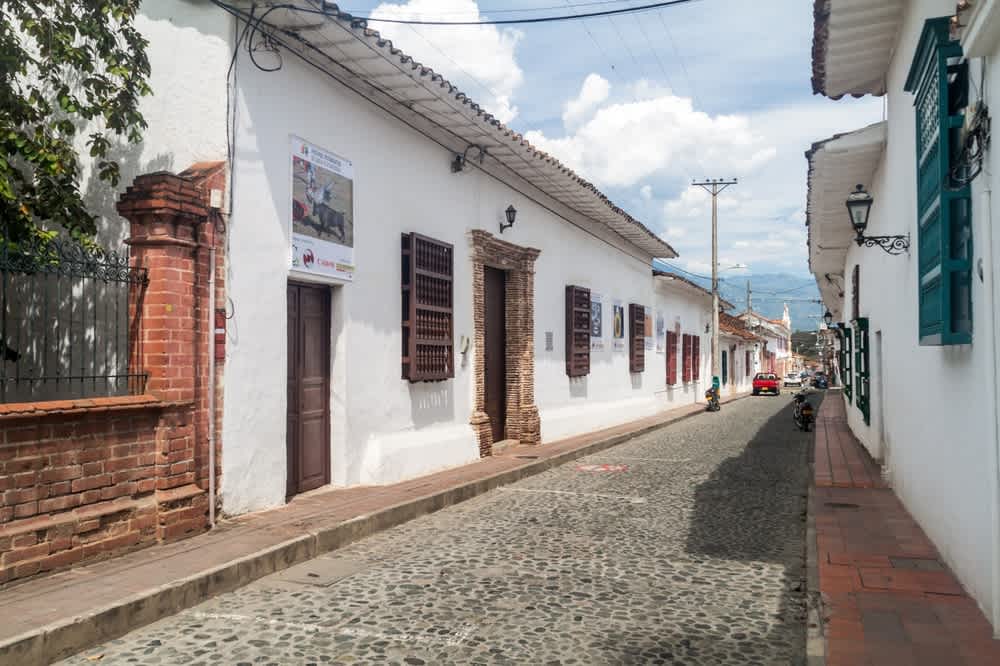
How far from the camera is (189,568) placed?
5.10 meters

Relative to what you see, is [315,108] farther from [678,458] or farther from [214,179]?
[678,458]

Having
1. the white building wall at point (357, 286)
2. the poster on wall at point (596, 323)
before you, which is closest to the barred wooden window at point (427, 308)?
the white building wall at point (357, 286)

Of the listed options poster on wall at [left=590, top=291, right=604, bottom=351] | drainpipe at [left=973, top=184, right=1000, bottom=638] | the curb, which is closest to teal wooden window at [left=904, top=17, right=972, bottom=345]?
drainpipe at [left=973, top=184, right=1000, bottom=638]

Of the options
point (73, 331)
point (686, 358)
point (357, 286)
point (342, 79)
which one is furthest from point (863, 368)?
point (686, 358)

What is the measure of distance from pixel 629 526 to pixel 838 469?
4.23m

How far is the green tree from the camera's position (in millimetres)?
5391

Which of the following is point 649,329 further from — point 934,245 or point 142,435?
point 142,435

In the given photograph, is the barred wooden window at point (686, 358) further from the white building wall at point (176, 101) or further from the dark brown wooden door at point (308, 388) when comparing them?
the white building wall at point (176, 101)

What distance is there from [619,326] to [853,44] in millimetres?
11349

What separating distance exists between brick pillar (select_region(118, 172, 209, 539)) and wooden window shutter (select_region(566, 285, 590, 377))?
31.6ft

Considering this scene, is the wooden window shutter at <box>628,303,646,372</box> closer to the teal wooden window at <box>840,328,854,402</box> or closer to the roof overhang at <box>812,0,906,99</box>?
the teal wooden window at <box>840,328,854,402</box>

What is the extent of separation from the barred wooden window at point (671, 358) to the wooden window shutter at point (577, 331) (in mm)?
9034

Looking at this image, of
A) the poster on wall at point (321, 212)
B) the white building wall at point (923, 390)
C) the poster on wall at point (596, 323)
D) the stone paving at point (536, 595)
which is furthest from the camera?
the poster on wall at point (596, 323)

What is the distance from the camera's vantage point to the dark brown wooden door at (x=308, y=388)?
7.71 m
